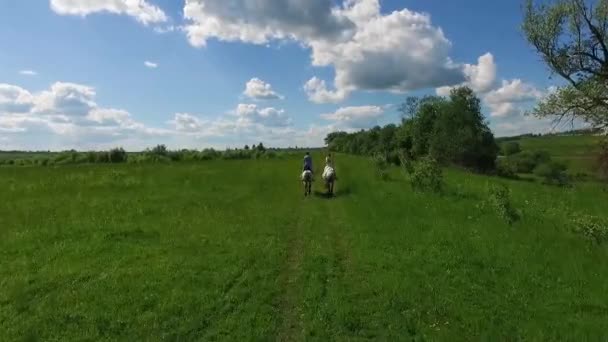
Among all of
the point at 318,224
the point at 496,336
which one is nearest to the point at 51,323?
the point at 496,336

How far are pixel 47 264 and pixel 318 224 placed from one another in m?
11.7

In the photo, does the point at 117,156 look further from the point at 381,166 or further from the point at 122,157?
the point at 381,166

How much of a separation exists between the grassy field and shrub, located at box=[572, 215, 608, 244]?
1.45ft

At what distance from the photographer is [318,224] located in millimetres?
24172

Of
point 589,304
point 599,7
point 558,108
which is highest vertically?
point 599,7

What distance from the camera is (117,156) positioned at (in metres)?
115

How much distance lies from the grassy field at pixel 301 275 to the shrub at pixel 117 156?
8879 centimetres

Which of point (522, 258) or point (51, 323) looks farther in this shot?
point (522, 258)

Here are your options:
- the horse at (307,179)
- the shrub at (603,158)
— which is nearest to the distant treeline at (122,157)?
the horse at (307,179)

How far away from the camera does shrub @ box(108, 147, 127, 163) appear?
113938mm

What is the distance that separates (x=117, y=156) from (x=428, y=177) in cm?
9493

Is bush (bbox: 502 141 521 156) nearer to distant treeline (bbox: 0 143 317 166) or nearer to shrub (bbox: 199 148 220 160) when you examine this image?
distant treeline (bbox: 0 143 317 166)

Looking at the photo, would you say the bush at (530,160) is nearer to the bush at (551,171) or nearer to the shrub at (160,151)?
the bush at (551,171)

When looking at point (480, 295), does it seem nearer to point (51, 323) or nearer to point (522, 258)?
point (522, 258)
